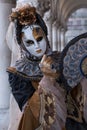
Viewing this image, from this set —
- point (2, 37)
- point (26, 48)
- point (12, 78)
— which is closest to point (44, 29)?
point (26, 48)

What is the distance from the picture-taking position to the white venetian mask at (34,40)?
2293 mm

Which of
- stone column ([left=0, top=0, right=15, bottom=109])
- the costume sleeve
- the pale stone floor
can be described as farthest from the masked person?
stone column ([left=0, top=0, right=15, bottom=109])

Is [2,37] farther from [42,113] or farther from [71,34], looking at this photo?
[71,34]

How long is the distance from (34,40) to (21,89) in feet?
0.88

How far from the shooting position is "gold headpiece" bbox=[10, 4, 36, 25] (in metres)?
2.36

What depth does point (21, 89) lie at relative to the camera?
224 cm

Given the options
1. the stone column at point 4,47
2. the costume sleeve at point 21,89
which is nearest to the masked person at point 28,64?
the costume sleeve at point 21,89

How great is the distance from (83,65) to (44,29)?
0.43m

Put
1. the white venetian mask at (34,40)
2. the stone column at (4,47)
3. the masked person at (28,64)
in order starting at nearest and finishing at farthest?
1. the masked person at (28,64)
2. the white venetian mask at (34,40)
3. the stone column at (4,47)

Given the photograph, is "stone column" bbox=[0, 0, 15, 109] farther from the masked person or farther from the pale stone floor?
the masked person

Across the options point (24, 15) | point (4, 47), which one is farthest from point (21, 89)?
point (4, 47)

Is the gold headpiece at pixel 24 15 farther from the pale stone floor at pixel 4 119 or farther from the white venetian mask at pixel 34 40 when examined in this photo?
the pale stone floor at pixel 4 119

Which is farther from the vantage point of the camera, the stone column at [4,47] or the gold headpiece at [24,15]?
the stone column at [4,47]

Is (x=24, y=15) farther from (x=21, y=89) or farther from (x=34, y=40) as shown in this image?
(x=21, y=89)
